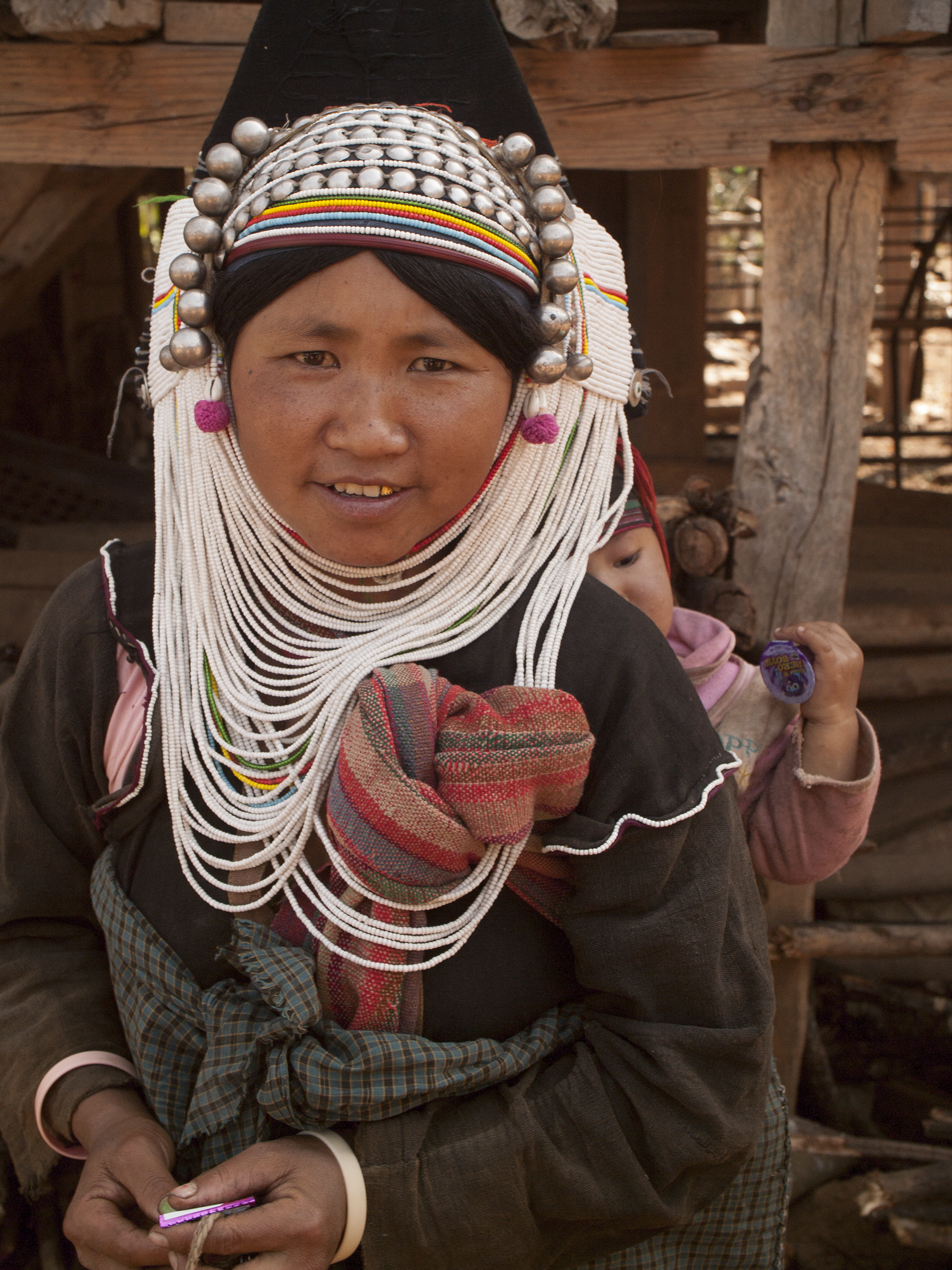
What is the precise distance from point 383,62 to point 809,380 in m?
1.77

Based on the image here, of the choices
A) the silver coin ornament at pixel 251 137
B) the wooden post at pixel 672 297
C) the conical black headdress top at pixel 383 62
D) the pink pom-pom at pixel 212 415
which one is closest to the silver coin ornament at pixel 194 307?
the pink pom-pom at pixel 212 415

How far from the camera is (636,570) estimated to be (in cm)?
221

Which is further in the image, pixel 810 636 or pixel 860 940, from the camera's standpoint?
pixel 860 940

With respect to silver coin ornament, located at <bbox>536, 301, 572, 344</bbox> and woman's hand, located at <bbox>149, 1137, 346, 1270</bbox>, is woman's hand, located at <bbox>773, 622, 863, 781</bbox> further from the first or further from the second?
woman's hand, located at <bbox>149, 1137, 346, 1270</bbox>

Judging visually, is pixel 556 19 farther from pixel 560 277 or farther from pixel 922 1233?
pixel 922 1233

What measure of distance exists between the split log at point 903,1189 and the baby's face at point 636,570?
179 centimetres

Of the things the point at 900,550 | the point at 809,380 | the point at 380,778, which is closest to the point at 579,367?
the point at 380,778

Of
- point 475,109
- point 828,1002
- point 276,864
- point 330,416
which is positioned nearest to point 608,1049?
point 276,864

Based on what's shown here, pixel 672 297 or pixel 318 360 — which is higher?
pixel 672 297

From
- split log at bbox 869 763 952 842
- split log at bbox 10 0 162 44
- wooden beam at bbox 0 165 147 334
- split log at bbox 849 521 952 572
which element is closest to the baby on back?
split log at bbox 10 0 162 44

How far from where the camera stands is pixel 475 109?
161 cm

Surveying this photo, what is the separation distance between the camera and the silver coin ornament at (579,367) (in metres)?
1.51

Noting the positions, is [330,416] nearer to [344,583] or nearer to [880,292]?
[344,583]

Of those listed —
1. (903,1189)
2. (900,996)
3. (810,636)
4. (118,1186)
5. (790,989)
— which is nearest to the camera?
(118,1186)
